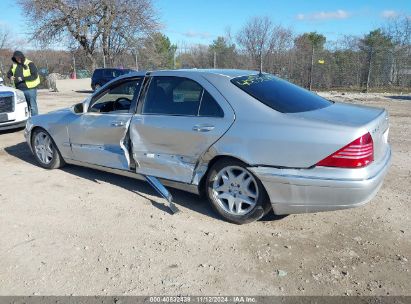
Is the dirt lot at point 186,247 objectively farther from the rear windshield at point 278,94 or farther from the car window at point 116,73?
the car window at point 116,73

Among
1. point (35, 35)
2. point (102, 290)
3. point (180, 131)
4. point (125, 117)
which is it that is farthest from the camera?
point (35, 35)

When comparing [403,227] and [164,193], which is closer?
[403,227]

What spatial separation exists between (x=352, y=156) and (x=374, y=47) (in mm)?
19796

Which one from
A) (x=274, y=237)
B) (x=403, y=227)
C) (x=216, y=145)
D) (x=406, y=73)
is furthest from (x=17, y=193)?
(x=406, y=73)

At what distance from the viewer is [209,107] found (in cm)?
387

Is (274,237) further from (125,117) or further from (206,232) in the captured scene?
(125,117)

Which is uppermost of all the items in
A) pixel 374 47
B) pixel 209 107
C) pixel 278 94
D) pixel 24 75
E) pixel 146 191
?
pixel 374 47

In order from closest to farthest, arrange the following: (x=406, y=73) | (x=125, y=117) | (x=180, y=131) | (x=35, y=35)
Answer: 1. (x=180, y=131)
2. (x=125, y=117)
3. (x=406, y=73)
4. (x=35, y=35)

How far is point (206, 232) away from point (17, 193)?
8.76 ft

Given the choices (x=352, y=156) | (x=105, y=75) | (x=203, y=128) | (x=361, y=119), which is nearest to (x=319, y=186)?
(x=352, y=156)

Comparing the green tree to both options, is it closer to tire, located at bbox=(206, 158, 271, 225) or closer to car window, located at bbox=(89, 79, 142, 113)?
car window, located at bbox=(89, 79, 142, 113)

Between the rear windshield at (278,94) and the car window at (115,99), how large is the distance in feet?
4.79

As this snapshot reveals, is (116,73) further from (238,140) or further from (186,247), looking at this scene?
(186,247)

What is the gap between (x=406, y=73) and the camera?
20.0 m
